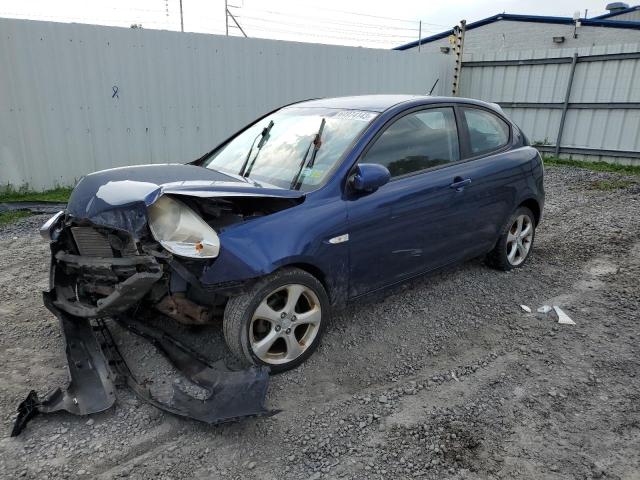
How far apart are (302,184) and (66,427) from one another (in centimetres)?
198

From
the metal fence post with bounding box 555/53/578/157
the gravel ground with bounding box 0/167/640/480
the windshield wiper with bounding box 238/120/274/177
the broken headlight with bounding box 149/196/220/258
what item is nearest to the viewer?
the gravel ground with bounding box 0/167/640/480

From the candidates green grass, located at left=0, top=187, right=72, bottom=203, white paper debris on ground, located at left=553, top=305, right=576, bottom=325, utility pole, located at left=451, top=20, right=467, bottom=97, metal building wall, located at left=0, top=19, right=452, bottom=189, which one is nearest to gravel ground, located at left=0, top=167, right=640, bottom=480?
white paper debris on ground, located at left=553, top=305, right=576, bottom=325

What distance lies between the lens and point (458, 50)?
12.4 meters

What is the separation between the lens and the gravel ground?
239 centimetres

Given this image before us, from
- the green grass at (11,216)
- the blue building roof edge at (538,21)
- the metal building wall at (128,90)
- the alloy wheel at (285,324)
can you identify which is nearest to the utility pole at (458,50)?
the metal building wall at (128,90)

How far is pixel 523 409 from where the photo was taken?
2.76 metres

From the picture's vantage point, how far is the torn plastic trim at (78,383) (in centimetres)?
264

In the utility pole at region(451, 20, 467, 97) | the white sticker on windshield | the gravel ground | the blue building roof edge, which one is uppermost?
the blue building roof edge

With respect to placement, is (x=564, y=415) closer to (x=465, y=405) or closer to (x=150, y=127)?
(x=465, y=405)

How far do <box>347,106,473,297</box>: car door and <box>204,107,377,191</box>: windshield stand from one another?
25cm

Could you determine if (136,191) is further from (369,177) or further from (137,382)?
(369,177)

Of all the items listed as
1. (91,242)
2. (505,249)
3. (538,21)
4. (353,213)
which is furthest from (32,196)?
(538,21)

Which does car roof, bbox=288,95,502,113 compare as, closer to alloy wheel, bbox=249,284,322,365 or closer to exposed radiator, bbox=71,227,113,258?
alloy wheel, bbox=249,284,322,365

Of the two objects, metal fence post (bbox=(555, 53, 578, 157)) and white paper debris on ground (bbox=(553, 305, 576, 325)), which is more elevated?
metal fence post (bbox=(555, 53, 578, 157))
